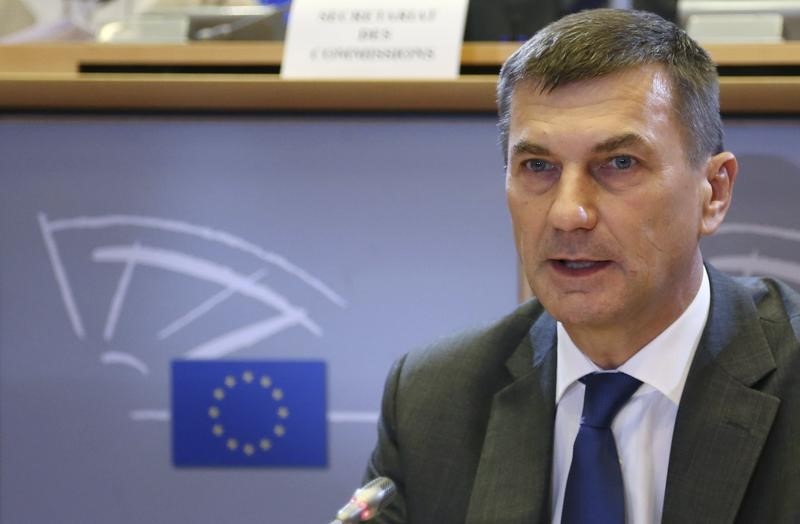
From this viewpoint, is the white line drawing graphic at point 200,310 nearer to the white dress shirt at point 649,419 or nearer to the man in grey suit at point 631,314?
the man in grey suit at point 631,314

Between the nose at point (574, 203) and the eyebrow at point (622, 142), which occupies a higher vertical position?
the eyebrow at point (622, 142)

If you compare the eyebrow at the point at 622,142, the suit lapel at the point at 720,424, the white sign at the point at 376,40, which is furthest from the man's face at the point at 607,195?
the white sign at the point at 376,40

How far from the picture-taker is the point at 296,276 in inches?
89.2

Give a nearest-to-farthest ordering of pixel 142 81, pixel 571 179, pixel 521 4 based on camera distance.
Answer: pixel 571 179, pixel 142 81, pixel 521 4

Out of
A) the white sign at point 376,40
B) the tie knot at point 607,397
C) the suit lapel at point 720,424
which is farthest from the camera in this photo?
the white sign at point 376,40

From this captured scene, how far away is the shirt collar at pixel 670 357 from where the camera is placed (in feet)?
5.22

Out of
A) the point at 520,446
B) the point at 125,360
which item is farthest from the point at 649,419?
the point at 125,360

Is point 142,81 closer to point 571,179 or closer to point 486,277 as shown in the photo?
point 486,277

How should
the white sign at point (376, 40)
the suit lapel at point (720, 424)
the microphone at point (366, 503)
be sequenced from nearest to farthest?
the microphone at point (366, 503) < the suit lapel at point (720, 424) < the white sign at point (376, 40)

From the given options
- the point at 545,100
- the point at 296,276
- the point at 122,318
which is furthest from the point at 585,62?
the point at 122,318

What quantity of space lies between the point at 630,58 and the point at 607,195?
0.60 feet

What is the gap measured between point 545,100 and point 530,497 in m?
0.54

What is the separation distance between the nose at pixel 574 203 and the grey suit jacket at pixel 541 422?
0.26 m

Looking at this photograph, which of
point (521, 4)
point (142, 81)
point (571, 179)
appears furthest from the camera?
point (521, 4)
